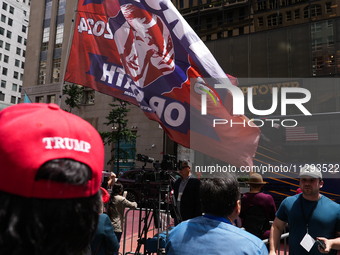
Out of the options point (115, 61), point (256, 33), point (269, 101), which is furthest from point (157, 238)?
point (256, 33)

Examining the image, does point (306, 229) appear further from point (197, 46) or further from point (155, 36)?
point (155, 36)

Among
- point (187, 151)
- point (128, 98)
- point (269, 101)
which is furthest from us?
point (187, 151)

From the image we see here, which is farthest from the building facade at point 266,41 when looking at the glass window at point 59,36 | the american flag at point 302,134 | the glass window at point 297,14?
the glass window at point 59,36

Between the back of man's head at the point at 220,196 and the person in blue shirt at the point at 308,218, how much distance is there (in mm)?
1402

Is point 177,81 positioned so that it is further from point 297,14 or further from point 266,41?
point 297,14

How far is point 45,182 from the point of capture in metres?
0.69

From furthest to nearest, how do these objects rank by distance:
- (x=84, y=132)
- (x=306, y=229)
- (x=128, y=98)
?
(x=128, y=98)
(x=306, y=229)
(x=84, y=132)

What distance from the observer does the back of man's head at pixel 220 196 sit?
2.19 m

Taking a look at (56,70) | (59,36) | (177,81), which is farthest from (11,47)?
(177,81)

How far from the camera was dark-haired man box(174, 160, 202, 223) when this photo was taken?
5953 mm

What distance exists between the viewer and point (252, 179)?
5.29m

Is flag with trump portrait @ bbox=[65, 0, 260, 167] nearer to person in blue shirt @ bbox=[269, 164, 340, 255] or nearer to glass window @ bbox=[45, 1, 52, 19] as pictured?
person in blue shirt @ bbox=[269, 164, 340, 255]

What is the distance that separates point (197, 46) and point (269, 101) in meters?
20.2

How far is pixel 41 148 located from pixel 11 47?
90.8m
